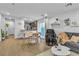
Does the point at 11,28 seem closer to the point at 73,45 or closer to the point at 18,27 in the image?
the point at 18,27

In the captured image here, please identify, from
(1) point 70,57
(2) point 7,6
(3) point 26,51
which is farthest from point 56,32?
(2) point 7,6

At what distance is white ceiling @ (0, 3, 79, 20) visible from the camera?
2510 mm

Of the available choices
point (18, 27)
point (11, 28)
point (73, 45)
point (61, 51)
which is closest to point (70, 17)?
point (73, 45)

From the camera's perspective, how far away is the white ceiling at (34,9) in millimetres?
2510

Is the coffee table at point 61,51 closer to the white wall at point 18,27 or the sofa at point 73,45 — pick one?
the sofa at point 73,45

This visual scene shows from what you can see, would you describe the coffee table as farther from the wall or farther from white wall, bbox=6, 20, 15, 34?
white wall, bbox=6, 20, 15, 34

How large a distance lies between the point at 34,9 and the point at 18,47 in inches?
41.4

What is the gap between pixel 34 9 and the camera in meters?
2.57

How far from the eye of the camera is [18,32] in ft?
8.62

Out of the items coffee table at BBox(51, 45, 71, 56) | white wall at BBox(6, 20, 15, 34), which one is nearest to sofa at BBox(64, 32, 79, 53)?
coffee table at BBox(51, 45, 71, 56)

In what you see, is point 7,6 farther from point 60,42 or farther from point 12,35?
point 60,42

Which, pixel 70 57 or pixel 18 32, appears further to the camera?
pixel 18 32

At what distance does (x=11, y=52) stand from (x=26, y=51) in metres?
0.37

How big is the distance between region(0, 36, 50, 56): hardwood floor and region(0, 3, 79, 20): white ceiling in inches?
25.9
